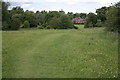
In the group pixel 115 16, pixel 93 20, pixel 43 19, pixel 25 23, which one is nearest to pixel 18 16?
pixel 25 23

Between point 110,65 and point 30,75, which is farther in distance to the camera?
point 110,65

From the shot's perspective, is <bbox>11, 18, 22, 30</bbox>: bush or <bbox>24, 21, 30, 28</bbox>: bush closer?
<bbox>11, 18, 22, 30</bbox>: bush

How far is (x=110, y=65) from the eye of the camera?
24.5 ft

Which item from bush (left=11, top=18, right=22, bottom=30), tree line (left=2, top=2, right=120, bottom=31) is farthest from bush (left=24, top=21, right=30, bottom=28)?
bush (left=11, top=18, right=22, bottom=30)

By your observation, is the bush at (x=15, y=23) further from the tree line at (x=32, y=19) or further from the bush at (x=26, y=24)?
the bush at (x=26, y=24)

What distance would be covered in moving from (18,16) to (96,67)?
123ft

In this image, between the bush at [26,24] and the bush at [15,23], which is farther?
the bush at [26,24]

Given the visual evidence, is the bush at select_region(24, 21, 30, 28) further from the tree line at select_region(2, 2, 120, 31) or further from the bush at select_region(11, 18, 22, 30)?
the bush at select_region(11, 18, 22, 30)

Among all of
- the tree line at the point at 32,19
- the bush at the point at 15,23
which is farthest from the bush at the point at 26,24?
the bush at the point at 15,23

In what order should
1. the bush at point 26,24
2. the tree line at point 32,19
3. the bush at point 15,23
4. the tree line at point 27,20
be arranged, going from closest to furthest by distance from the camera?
the tree line at point 32,19
the tree line at point 27,20
the bush at point 15,23
the bush at point 26,24

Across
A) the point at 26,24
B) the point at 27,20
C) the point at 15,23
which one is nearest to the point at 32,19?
the point at 27,20

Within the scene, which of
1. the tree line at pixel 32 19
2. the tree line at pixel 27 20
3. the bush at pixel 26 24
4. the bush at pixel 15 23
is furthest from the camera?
the bush at pixel 26 24

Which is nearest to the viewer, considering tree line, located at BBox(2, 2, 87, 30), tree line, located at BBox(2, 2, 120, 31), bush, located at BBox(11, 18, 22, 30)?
tree line, located at BBox(2, 2, 120, 31)

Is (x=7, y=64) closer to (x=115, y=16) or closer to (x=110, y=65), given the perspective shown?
(x=110, y=65)
